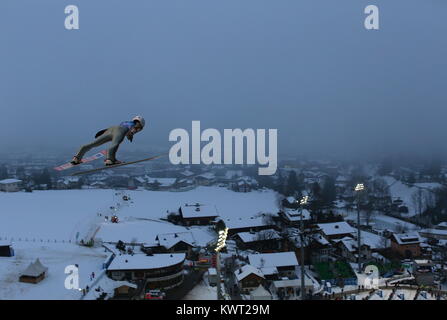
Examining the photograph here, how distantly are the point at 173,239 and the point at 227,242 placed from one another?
284 cm

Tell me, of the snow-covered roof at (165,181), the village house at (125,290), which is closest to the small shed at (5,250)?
the village house at (125,290)

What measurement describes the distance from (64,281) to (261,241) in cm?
850

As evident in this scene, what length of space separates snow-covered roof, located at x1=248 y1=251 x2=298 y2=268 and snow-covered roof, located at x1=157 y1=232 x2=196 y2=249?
3965mm

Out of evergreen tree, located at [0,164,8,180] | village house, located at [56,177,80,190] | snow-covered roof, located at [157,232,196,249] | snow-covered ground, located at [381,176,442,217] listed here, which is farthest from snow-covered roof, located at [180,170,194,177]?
snow-covered roof, located at [157,232,196,249]

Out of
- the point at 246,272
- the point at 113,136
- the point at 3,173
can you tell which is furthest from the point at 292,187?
the point at 3,173

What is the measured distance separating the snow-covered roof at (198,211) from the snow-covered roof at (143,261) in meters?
8.16

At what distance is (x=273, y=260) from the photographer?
12.6 m

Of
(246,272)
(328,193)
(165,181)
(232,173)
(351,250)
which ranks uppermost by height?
(246,272)

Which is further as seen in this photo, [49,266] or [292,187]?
[292,187]

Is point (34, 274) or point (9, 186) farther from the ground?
point (34, 274)

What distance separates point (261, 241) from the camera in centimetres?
1573

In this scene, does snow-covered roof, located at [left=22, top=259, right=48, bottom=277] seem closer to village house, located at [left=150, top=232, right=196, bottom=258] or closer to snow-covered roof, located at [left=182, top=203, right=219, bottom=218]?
village house, located at [left=150, top=232, right=196, bottom=258]

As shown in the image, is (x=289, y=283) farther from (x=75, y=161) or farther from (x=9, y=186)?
(x=9, y=186)
